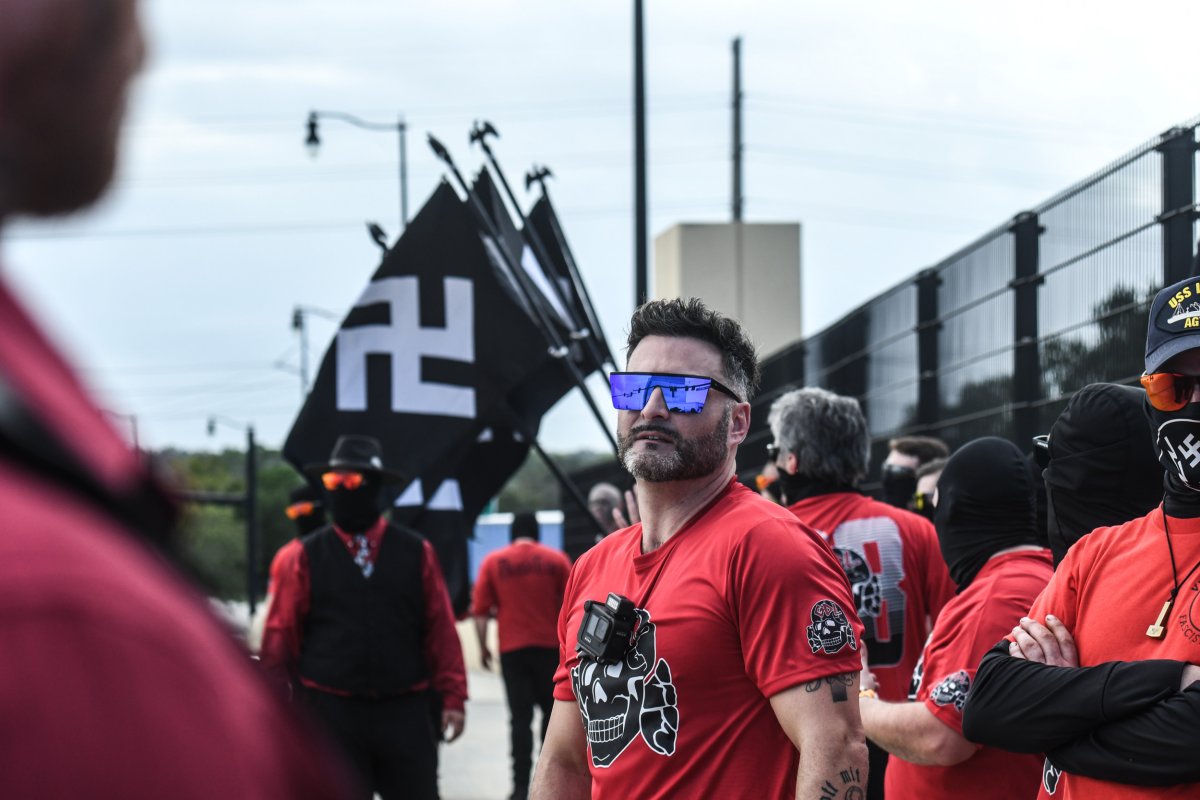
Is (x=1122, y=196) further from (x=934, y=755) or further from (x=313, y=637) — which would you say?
(x=313, y=637)

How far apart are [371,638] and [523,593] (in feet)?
14.1

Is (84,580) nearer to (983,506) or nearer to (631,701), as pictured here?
(631,701)

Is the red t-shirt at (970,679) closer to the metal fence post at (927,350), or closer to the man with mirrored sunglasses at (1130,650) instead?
the man with mirrored sunglasses at (1130,650)

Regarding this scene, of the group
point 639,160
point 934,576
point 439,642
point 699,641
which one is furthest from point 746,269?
point 699,641

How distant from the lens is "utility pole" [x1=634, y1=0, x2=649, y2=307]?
46.3 ft

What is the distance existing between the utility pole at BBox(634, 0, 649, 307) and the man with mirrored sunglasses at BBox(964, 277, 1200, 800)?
34.5 feet

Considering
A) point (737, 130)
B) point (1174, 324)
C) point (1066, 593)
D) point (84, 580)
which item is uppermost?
point (737, 130)

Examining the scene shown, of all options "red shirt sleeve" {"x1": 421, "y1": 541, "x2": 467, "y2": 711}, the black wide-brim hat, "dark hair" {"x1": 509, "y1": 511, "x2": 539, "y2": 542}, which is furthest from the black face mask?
"dark hair" {"x1": 509, "y1": 511, "x2": 539, "y2": 542}

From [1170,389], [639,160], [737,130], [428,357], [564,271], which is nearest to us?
[1170,389]

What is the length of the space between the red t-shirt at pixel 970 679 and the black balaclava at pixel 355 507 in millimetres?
4781

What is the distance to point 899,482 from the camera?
812cm

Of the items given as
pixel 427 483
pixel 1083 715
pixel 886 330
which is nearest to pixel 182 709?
pixel 1083 715

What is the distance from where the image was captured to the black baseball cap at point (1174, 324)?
10.6ft

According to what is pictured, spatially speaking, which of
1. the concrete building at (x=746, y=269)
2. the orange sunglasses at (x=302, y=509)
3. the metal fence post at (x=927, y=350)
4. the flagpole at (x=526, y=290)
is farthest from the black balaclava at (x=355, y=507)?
the concrete building at (x=746, y=269)
